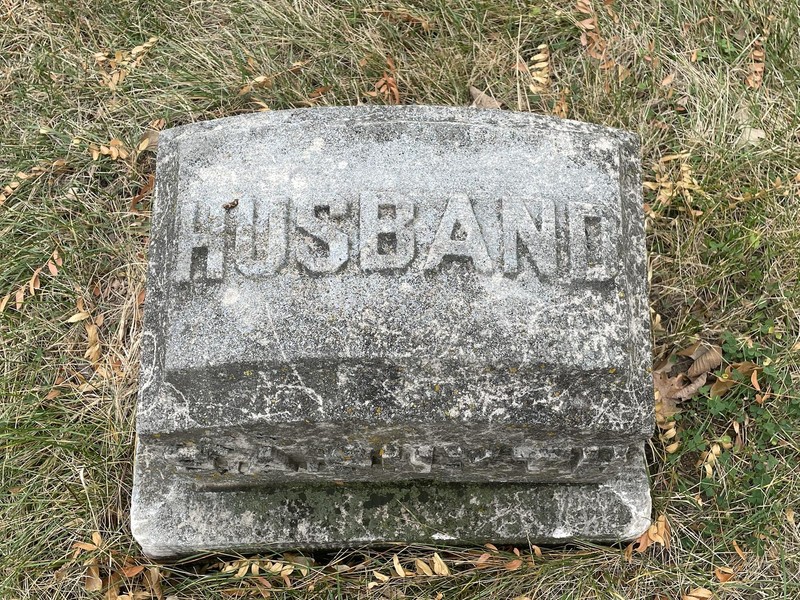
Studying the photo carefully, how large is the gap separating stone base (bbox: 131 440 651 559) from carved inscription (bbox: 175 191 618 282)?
78 centimetres

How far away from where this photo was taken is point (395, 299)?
5.64 feet

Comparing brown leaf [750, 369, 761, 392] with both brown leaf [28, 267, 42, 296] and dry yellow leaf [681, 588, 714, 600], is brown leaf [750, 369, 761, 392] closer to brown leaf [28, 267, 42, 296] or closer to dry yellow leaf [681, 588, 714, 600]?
dry yellow leaf [681, 588, 714, 600]

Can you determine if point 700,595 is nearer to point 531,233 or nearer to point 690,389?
point 690,389

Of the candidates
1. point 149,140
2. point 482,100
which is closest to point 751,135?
point 482,100

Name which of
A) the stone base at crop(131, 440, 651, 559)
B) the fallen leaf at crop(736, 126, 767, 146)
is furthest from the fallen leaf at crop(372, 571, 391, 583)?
the fallen leaf at crop(736, 126, 767, 146)

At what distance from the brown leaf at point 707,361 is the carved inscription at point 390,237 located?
1.05 m

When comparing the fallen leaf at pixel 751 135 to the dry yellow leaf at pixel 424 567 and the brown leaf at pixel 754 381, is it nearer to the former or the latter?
the brown leaf at pixel 754 381

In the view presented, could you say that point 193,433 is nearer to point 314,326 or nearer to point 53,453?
point 314,326

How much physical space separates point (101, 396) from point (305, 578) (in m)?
1.01

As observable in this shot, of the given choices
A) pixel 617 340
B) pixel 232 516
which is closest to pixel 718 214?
pixel 617 340

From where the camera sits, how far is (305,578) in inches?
90.9

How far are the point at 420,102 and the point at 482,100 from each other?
0.85ft

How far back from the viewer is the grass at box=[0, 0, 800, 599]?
2383 millimetres

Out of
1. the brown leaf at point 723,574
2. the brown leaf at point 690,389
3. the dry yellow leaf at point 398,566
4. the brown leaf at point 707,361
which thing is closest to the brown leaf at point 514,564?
the dry yellow leaf at point 398,566
